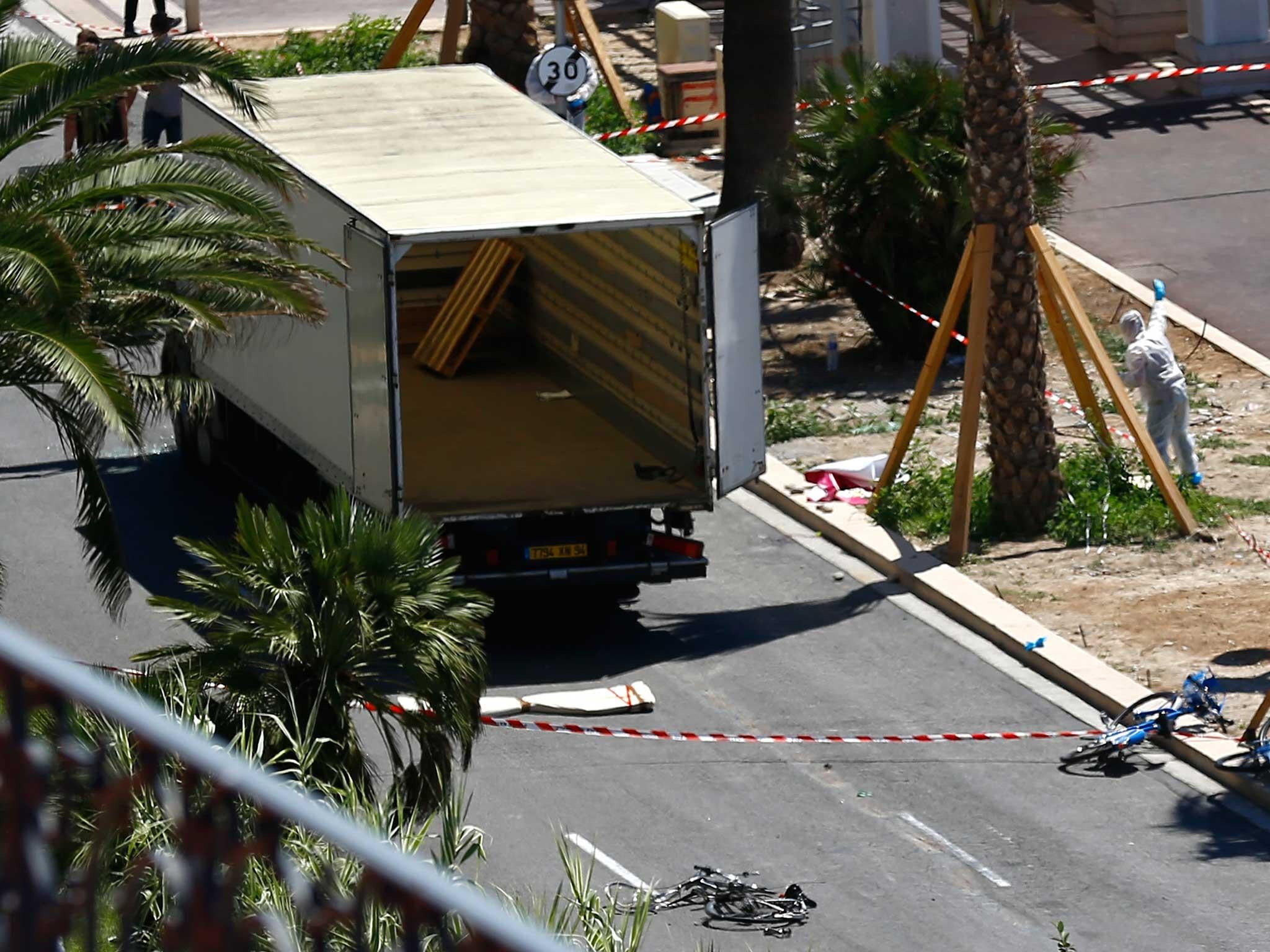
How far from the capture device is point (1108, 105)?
27.7 metres

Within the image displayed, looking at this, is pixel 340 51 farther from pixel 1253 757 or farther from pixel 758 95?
pixel 1253 757

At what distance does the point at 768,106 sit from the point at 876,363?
329 cm

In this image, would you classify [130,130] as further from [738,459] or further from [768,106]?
[738,459]

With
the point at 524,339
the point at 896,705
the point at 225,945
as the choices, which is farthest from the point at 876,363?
the point at 225,945

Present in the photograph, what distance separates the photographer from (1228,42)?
92.3 ft

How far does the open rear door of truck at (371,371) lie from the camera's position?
44.6 feet

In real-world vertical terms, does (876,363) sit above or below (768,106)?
below

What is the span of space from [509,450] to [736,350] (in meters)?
2.08

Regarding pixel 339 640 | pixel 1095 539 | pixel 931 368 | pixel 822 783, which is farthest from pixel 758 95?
pixel 339 640

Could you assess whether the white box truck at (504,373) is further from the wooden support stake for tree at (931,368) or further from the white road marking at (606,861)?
the white road marking at (606,861)

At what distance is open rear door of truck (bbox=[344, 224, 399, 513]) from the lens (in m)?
13.6

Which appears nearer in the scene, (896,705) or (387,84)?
(896,705)

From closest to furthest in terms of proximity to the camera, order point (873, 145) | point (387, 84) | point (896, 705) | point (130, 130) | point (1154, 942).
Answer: point (1154, 942)
point (896, 705)
point (387, 84)
point (873, 145)
point (130, 130)

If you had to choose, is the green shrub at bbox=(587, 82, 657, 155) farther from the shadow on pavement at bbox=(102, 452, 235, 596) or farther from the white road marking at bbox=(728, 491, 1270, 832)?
the white road marking at bbox=(728, 491, 1270, 832)
